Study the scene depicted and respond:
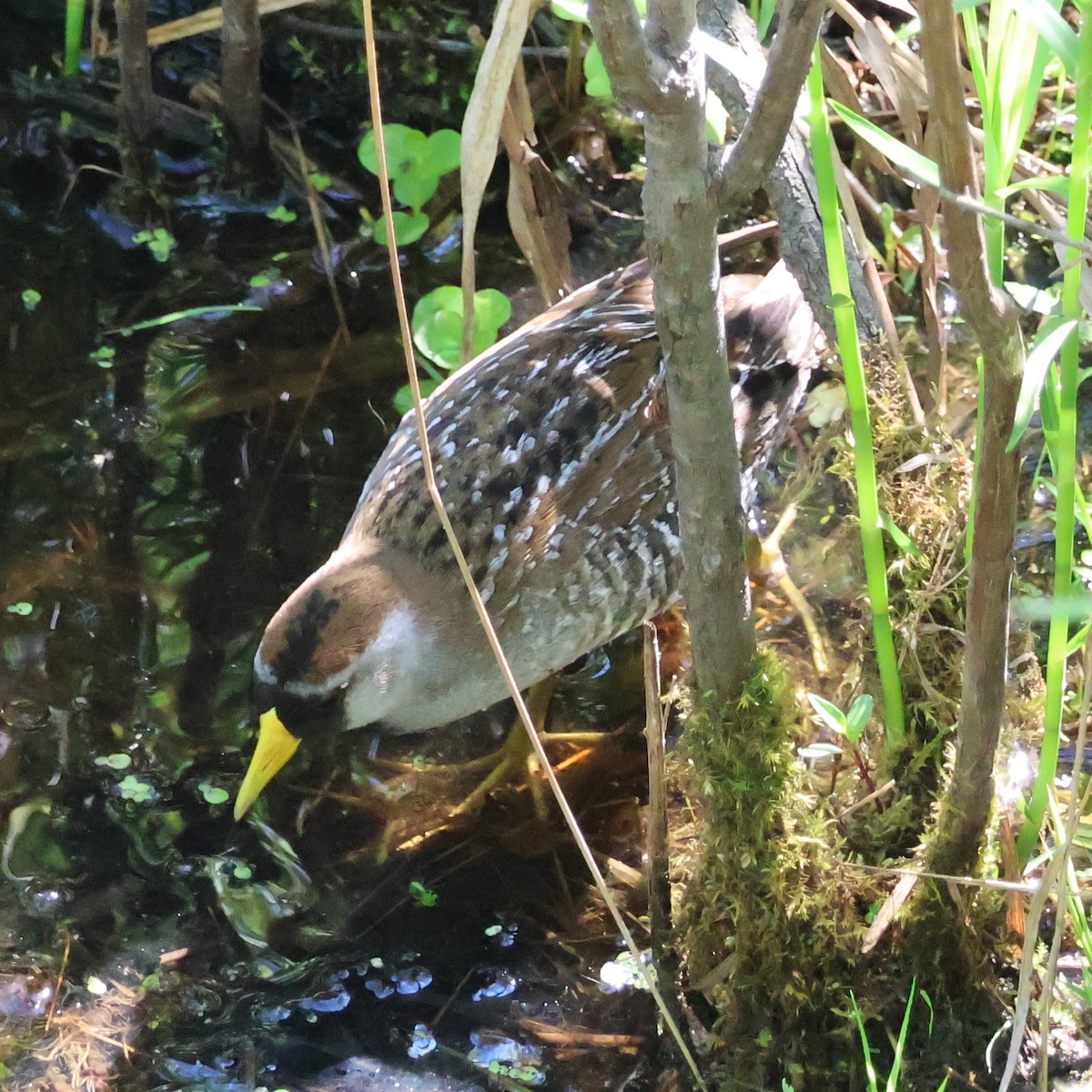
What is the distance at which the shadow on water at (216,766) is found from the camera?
1.98 m

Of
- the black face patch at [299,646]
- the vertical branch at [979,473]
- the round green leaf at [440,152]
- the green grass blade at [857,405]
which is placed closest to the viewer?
the vertical branch at [979,473]

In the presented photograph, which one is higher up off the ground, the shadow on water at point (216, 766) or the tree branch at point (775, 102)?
the tree branch at point (775, 102)

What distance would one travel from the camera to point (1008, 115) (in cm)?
124

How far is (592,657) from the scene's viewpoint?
112 inches

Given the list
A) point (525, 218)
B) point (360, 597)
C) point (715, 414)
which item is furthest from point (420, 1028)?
point (525, 218)

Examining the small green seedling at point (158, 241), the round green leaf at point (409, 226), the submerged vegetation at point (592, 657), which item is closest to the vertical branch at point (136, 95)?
the submerged vegetation at point (592, 657)

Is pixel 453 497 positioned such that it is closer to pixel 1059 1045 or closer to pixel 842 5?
pixel 842 5

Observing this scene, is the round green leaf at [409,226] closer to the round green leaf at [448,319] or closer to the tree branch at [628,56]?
the round green leaf at [448,319]

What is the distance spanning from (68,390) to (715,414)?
6.69 feet

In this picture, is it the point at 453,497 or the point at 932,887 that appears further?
the point at 453,497

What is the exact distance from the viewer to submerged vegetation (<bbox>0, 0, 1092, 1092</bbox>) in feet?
4.72

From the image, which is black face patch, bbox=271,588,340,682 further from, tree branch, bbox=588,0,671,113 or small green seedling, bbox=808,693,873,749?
tree branch, bbox=588,0,671,113

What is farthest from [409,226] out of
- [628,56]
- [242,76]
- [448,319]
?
[628,56]

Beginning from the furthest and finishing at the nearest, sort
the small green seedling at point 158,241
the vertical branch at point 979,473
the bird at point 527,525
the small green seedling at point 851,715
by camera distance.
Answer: the small green seedling at point 158,241, the bird at point 527,525, the small green seedling at point 851,715, the vertical branch at point 979,473
